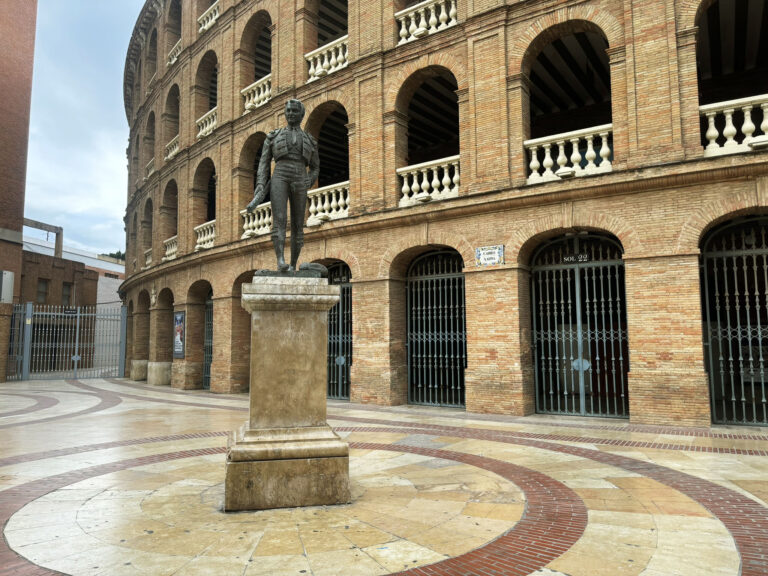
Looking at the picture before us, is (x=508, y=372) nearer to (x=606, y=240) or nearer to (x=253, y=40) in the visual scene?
(x=606, y=240)

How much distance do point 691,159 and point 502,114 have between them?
4.00m

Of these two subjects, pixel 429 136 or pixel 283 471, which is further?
pixel 429 136

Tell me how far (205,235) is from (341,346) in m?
7.70

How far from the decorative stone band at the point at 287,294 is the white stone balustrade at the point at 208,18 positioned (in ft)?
57.1

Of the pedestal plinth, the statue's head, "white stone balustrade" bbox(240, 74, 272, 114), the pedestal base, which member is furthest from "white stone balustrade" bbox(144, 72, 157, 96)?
the pedestal base

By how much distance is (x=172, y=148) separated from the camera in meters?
22.4

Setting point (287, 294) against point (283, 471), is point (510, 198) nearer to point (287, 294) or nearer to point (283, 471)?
point (287, 294)

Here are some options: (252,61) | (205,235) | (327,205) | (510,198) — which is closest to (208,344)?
(205,235)

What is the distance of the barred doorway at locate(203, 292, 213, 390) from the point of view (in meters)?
19.3

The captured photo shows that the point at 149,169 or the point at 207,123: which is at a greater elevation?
the point at 207,123

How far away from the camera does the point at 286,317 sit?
5328 millimetres

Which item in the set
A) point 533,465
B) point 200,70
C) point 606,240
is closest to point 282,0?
point 200,70

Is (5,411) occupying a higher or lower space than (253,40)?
lower

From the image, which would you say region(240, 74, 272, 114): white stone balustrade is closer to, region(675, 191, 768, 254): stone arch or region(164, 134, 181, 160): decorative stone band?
region(164, 134, 181, 160): decorative stone band
